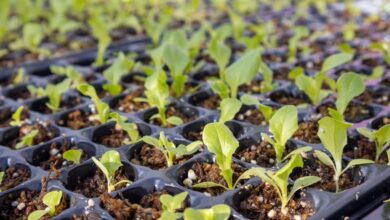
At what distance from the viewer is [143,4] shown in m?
2.31

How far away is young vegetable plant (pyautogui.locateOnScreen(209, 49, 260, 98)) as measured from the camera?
1161mm

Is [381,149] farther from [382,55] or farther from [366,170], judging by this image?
[382,55]

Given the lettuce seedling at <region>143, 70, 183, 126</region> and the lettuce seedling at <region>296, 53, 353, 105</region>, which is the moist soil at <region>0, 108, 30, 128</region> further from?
the lettuce seedling at <region>296, 53, 353, 105</region>

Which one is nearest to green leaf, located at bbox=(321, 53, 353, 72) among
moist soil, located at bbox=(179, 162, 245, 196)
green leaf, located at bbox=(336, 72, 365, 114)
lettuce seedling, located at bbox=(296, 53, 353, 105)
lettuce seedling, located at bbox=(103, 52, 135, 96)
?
lettuce seedling, located at bbox=(296, 53, 353, 105)

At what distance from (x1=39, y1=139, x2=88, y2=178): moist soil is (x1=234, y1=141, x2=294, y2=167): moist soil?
30 cm

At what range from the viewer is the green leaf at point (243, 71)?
45.7 inches

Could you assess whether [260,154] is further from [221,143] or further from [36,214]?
[36,214]

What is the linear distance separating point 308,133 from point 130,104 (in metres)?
0.43

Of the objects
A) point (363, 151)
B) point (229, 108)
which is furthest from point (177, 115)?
point (363, 151)

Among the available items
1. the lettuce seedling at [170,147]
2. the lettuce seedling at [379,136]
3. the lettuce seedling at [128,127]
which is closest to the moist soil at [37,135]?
the lettuce seedling at [128,127]

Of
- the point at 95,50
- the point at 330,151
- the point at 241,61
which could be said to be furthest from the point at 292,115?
the point at 95,50

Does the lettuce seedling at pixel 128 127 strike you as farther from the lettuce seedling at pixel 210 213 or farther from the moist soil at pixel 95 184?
the lettuce seedling at pixel 210 213

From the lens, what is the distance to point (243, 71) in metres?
1.16

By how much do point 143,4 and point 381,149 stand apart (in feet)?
5.16
